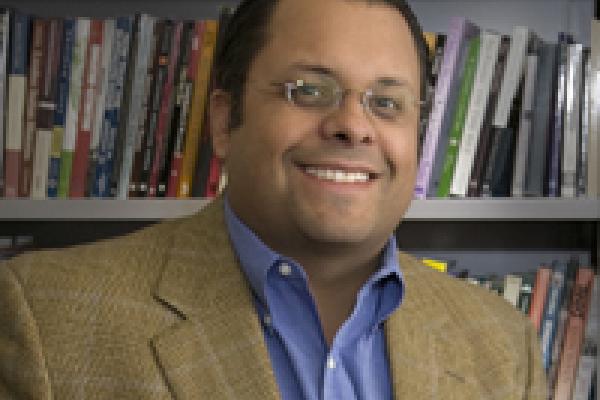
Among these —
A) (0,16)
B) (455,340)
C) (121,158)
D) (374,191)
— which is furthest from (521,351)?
(0,16)

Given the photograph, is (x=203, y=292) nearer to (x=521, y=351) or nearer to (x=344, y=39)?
(x=344, y=39)

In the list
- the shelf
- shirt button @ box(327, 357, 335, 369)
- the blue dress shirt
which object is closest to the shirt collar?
the blue dress shirt

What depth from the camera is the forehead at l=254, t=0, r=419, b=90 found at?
1.21m

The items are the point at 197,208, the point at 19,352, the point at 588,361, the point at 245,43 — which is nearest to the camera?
the point at 19,352

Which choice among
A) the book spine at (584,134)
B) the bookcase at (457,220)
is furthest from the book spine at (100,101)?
the book spine at (584,134)

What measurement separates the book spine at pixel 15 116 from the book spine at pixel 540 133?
0.99m

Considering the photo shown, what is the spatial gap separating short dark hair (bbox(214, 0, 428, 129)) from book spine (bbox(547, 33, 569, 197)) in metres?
0.67

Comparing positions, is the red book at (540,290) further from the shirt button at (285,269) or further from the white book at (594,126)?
the shirt button at (285,269)

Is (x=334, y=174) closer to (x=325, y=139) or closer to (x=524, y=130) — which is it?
(x=325, y=139)

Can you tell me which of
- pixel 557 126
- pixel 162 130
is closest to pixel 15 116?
pixel 162 130

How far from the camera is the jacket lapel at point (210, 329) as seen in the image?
1.17 meters

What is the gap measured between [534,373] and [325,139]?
1.60ft

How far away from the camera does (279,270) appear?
1244mm

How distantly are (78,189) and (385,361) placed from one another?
33.3 inches
